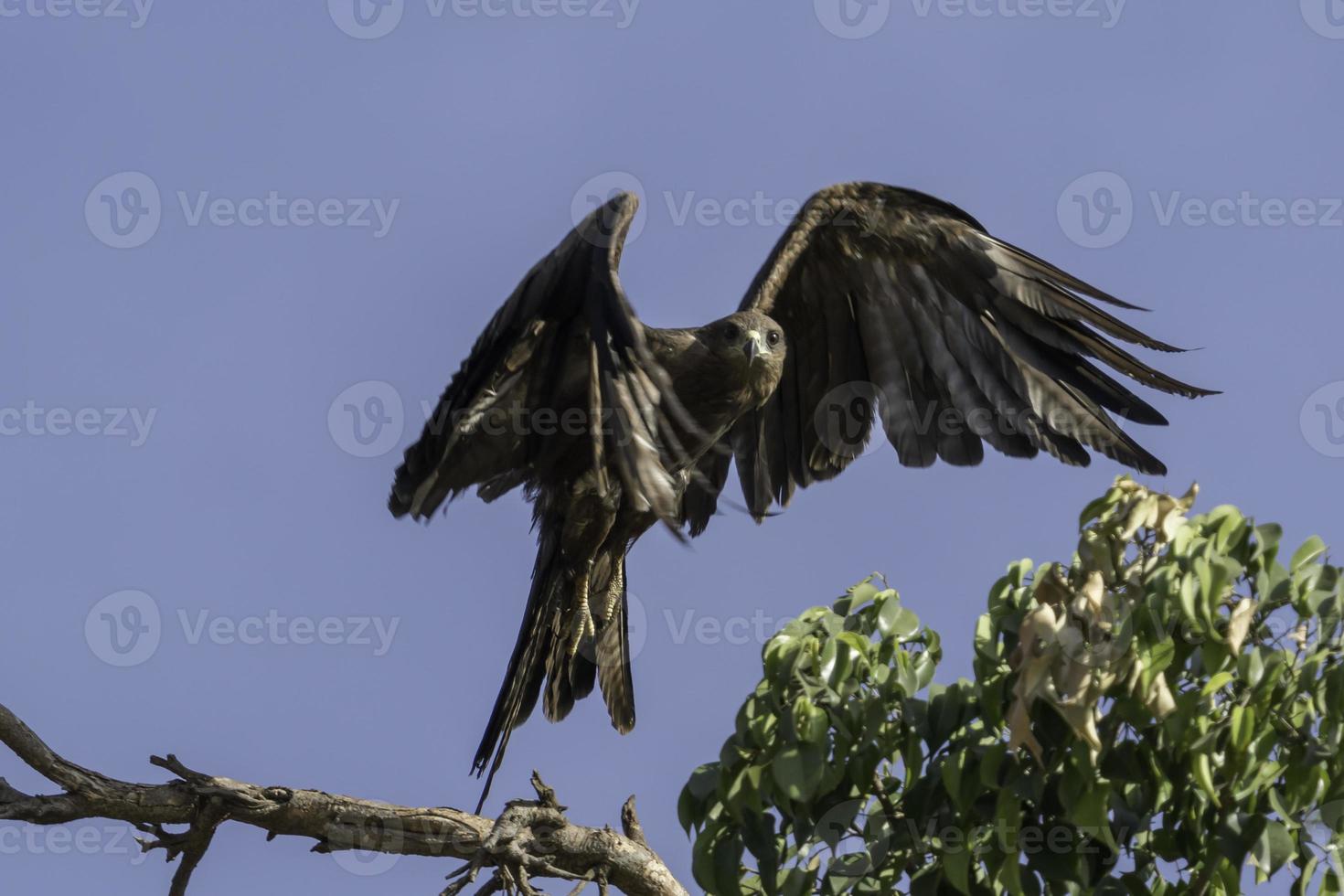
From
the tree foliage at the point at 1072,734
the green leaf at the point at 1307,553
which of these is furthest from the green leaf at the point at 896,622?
the green leaf at the point at 1307,553

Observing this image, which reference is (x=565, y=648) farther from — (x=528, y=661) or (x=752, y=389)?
(x=752, y=389)

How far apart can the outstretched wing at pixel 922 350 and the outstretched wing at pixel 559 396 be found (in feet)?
3.50

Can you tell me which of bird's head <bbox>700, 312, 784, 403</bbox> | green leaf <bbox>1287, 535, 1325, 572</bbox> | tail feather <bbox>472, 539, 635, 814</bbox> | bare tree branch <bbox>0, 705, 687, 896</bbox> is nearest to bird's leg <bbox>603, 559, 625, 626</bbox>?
tail feather <bbox>472, 539, 635, 814</bbox>

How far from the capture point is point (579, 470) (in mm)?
5898

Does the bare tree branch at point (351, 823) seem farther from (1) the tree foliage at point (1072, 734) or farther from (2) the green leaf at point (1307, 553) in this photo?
(2) the green leaf at point (1307, 553)

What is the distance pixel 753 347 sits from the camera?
5922 millimetres

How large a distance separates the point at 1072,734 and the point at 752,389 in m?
3.04

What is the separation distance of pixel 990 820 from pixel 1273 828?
1.93 feet

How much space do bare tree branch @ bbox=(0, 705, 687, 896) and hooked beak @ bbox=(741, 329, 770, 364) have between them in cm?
197

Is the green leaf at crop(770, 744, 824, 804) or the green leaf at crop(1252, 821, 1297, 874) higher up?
the green leaf at crop(770, 744, 824, 804)

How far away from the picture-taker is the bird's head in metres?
5.92

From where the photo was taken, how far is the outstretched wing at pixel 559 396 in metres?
4.91

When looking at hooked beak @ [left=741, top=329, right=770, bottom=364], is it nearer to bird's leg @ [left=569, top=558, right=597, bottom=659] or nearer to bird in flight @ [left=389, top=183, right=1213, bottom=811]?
bird in flight @ [left=389, top=183, right=1213, bottom=811]

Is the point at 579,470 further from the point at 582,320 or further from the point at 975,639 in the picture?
the point at 975,639
